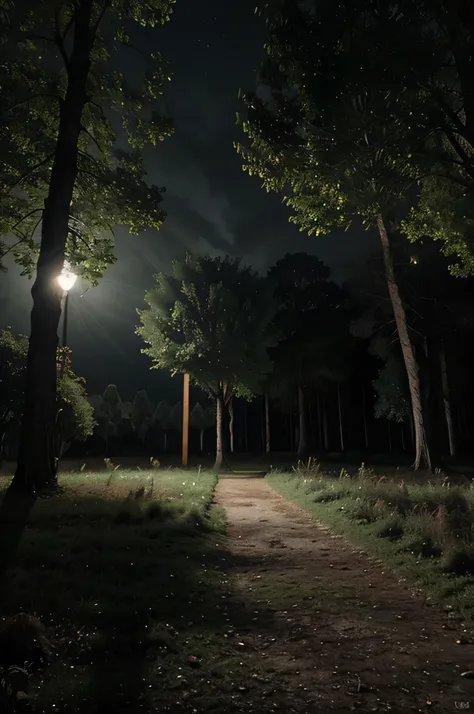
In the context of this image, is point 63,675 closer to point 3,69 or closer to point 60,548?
point 60,548

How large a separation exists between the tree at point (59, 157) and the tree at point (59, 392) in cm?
298

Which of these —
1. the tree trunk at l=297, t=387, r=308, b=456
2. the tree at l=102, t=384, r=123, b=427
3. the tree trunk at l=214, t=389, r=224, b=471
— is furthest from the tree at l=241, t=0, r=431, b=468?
the tree at l=102, t=384, r=123, b=427

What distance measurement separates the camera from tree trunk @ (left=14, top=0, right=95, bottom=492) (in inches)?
404

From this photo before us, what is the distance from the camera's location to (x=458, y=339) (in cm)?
2998

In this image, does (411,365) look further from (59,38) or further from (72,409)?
(59,38)

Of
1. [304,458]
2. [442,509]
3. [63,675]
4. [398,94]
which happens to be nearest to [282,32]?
[398,94]

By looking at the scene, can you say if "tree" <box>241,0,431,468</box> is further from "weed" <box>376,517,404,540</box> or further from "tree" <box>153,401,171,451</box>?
"tree" <box>153,401,171,451</box>

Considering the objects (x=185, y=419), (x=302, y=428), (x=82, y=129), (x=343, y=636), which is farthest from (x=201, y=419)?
(x=343, y=636)

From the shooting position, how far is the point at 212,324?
2919 cm

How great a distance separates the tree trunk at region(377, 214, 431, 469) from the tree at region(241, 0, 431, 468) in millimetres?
6261

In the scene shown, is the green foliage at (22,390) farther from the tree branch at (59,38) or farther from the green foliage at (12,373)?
the tree branch at (59,38)

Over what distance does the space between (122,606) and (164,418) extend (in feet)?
222

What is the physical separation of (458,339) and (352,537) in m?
25.1

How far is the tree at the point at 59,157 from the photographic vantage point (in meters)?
10.6
